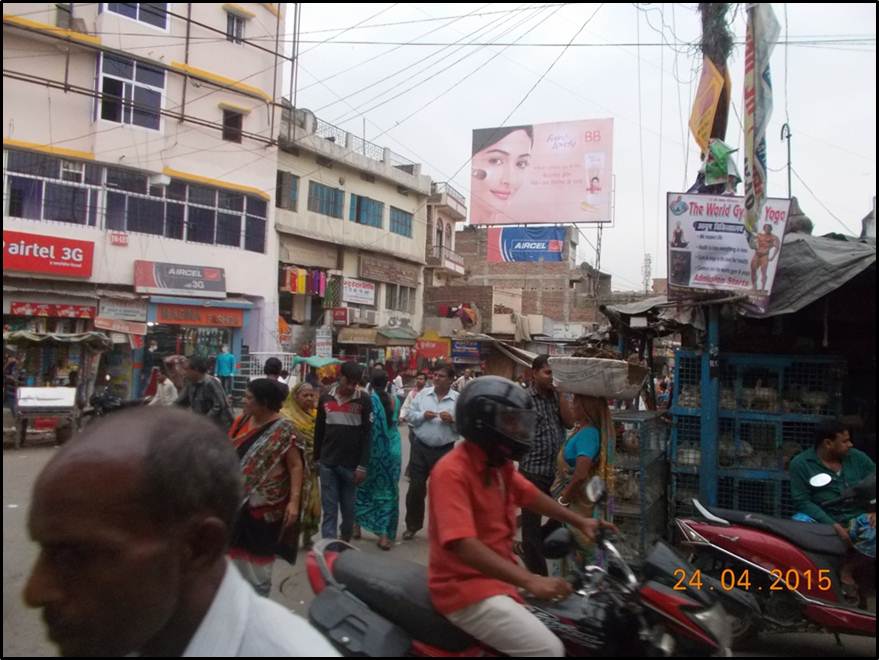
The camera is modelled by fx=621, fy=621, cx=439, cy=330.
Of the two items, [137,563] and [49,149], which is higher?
[49,149]

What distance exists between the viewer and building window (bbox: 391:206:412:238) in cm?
2639

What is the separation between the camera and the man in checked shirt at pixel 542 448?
411 cm

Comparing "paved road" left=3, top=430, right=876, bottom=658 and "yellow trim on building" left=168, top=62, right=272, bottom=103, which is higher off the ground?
"yellow trim on building" left=168, top=62, right=272, bottom=103

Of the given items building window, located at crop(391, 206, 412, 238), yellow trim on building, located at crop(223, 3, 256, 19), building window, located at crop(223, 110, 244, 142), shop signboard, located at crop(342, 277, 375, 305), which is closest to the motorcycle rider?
yellow trim on building, located at crop(223, 3, 256, 19)

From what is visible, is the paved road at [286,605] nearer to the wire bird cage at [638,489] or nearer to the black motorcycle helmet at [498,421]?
the wire bird cage at [638,489]

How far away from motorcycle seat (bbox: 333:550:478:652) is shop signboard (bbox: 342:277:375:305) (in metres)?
21.5

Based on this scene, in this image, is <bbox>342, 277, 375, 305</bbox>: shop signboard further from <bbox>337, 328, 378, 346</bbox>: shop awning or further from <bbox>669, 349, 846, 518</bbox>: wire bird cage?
<bbox>669, 349, 846, 518</bbox>: wire bird cage

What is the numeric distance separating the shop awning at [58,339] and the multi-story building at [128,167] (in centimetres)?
32

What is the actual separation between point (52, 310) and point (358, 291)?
11430 mm

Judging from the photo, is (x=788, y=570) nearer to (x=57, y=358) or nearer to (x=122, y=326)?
(x=57, y=358)

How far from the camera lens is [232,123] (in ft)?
57.1

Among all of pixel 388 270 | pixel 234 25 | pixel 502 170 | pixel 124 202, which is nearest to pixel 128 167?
pixel 124 202

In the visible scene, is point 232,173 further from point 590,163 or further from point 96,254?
point 590,163

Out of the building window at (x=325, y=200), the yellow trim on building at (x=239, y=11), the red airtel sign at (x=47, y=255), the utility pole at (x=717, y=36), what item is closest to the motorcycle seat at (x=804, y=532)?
the utility pole at (x=717, y=36)
